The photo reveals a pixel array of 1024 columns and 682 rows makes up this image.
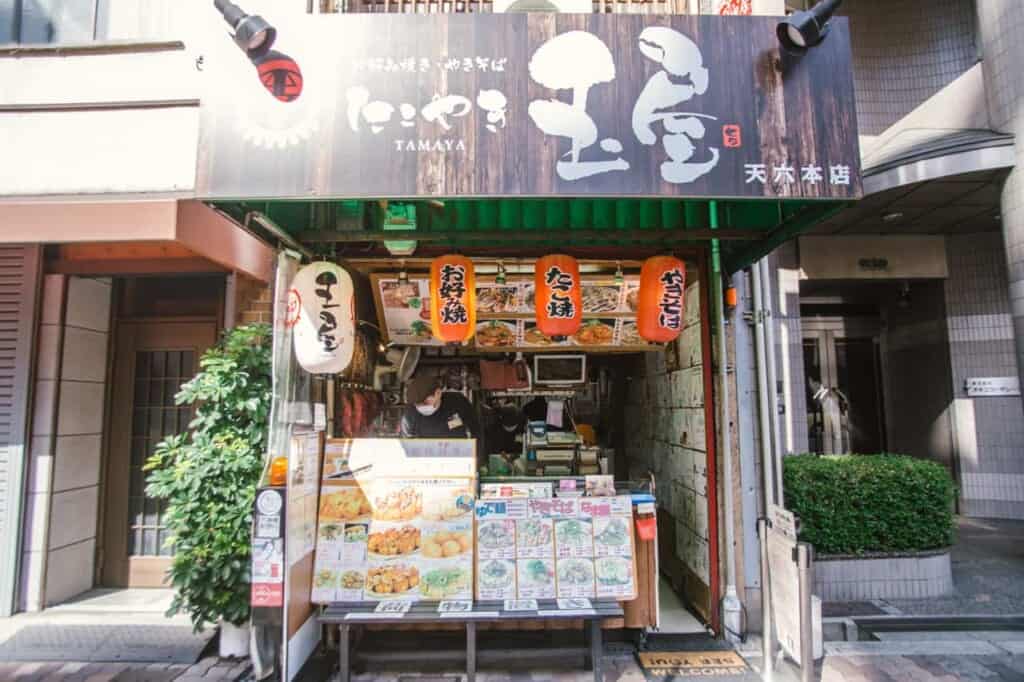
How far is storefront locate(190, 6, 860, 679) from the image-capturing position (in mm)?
4234

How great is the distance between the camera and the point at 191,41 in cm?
619

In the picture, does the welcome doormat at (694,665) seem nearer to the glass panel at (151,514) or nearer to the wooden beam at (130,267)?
the glass panel at (151,514)

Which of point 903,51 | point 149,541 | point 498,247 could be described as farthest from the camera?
point 903,51

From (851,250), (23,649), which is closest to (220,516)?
(23,649)

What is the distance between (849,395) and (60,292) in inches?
535

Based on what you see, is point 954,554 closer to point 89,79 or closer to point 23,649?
point 23,649

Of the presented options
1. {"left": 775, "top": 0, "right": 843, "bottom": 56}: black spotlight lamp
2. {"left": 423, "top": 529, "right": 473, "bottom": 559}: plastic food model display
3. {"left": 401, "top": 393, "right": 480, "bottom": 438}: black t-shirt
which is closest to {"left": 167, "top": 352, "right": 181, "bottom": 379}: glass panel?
{"left": 401, "top": 393, "right": 480, "bottom": 438}: black t-shirt

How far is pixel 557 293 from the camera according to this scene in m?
5.41

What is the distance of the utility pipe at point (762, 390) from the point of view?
18.9 ft

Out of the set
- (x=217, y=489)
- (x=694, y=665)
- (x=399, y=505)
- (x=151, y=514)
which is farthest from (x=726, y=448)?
(x=151, y=514)

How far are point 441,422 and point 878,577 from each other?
19.5 feet

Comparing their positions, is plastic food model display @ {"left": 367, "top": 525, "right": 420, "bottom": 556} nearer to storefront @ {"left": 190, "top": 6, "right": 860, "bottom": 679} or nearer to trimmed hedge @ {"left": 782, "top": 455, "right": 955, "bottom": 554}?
storefront @ {"left": 190, "top": 6, "right": 860, "bottom": 679}

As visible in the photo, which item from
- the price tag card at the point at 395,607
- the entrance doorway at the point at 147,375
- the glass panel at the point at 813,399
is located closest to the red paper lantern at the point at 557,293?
the price tag card at the point at 395,607

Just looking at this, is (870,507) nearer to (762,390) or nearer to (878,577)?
(878,577)
